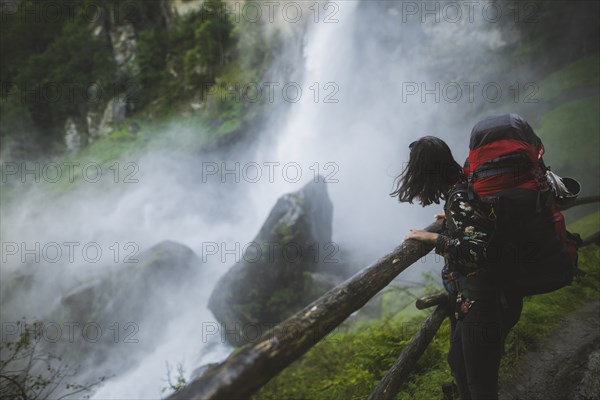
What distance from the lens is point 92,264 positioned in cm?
1727

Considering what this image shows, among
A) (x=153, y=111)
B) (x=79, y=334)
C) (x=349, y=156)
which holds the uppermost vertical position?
(x=153, y=111)

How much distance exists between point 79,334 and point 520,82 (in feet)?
63.1

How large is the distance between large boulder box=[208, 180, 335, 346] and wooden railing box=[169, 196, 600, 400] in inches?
310

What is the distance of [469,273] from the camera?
1.83 metres

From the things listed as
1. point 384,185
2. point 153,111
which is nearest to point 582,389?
point 384,185

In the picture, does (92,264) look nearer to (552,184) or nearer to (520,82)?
(552,184)

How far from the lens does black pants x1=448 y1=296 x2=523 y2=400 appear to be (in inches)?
70.9

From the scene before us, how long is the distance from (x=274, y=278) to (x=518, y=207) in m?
9.24
